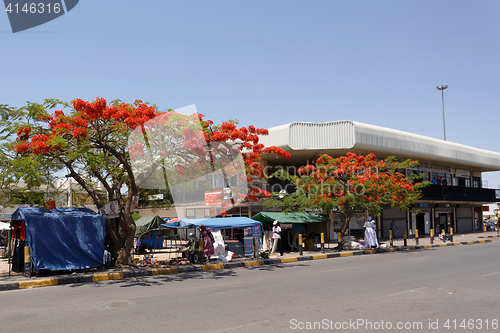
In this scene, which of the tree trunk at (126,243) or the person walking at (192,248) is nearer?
the tree trunk at (126,243)

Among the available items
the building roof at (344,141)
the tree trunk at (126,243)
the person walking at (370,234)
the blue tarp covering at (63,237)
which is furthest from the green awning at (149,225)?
the person walking at (370,234)

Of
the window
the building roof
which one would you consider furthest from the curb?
the window

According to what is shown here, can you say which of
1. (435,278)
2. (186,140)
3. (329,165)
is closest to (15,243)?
(186,140)

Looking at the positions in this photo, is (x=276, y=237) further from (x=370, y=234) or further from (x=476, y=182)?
(x=476, y=182)

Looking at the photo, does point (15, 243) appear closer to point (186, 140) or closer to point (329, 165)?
point (186, 140)

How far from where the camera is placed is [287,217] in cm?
2342

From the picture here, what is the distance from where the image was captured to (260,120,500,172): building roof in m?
30.3

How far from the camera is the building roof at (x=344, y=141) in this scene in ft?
99.3

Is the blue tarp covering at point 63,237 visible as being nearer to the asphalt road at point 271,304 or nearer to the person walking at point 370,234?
the asphalt road at point 271,304

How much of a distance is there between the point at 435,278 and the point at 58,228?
39.7 ft

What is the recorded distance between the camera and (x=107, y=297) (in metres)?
9.84

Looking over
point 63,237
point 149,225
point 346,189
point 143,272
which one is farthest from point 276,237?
point 63,237

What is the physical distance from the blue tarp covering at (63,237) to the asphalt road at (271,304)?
91.2 inches

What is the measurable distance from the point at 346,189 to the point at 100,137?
1426 cm
